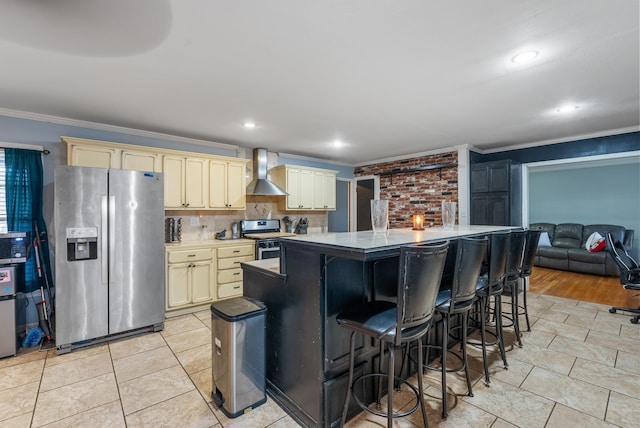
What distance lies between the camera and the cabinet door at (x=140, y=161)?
3.73m

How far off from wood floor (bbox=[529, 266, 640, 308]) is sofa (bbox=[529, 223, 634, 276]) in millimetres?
170

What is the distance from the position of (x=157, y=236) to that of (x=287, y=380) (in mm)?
2270

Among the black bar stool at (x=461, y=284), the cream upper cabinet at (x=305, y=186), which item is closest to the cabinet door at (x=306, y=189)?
the cream upper cabinet at (x=305, y=186)

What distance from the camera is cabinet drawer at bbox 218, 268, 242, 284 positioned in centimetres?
421

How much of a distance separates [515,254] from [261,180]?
12.3 ft

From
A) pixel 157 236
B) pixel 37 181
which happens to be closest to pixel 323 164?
pixel 157 236

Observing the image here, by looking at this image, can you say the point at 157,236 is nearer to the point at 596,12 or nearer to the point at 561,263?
the point at 596,12

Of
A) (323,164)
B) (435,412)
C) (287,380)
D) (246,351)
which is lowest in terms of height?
(435,412)

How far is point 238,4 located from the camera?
165 centimetres

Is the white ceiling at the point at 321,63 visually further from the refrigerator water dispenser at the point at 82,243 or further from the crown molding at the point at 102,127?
the refrigerator water dispenser at the point at 82,243

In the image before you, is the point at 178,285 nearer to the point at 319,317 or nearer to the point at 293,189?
the point at 293,189

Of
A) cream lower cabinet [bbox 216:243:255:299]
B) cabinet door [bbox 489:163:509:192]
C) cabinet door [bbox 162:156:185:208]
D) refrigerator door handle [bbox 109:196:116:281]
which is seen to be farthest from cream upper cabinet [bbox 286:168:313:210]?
cabinet door [bbox 489:163:509:192]

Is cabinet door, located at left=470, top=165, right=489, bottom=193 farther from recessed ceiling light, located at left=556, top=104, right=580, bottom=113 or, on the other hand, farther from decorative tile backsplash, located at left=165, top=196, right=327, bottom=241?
decorative tile backsplash, located at left=165, top=196, right=327, bottom=241

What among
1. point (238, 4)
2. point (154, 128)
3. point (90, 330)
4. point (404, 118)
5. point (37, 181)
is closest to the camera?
point (238, 4)
